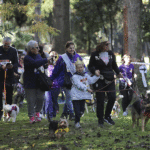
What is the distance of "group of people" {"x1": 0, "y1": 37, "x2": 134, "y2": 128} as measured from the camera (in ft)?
24.1

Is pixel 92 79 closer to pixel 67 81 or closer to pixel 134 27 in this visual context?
pixel 67 81

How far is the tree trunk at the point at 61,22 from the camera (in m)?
17.4

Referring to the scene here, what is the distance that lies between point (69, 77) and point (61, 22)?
9584 millimetres

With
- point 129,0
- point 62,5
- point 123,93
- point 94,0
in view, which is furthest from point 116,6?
point 123,93

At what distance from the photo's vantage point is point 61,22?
17.4 meters

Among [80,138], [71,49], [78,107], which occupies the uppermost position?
[71,49]

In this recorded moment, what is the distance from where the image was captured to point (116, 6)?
29234mm

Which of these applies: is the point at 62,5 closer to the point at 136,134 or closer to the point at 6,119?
the point at 6,119

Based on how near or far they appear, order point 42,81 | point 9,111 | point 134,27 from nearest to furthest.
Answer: point 42,81, point 9,111, point 134,27

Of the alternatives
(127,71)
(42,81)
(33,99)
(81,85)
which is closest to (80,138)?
(81,85)

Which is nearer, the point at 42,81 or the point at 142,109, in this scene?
the point at 142,109

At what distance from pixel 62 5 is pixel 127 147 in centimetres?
1302

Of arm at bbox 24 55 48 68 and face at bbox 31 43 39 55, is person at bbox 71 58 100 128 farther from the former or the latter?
face at bbox 31 43 39 55

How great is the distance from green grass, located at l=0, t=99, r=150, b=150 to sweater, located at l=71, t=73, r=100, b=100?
784 mm
